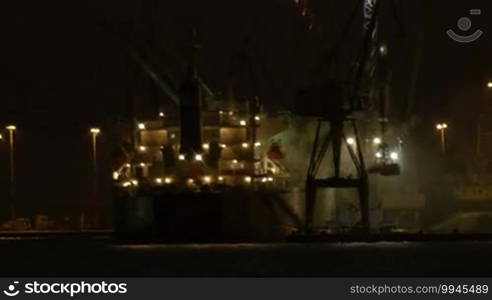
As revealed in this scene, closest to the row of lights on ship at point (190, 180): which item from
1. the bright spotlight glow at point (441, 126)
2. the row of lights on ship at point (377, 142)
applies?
the row of lights on ship at point (377, 142)

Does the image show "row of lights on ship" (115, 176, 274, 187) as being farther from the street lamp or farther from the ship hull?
the street lamp

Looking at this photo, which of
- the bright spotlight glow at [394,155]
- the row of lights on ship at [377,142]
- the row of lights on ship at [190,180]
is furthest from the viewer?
the bright spotlight glow at [394,155]

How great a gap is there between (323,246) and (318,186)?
507 cm

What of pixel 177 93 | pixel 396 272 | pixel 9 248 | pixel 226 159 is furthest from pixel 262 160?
pixel 396 272

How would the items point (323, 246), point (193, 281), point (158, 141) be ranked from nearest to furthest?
point (193, 281) → point (323, 246) → point (158, 141)

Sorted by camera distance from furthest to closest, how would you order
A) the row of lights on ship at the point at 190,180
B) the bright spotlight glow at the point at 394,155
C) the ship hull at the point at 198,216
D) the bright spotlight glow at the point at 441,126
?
1. the bright spotlight glow at the point at 441,126
2. the bright spotlight glow at the point at 394,155
3. the row of lights on ship at the point at 190,180
4. the ship hull at the point at 198,216

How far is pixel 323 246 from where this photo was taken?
3086 inches

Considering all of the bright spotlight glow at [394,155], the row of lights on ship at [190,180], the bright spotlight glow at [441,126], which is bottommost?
the row of lights on ship at [190,180]

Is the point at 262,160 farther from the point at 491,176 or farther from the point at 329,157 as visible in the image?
the point at 491,176

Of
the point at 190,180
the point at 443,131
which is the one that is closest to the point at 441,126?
the point at 443,131

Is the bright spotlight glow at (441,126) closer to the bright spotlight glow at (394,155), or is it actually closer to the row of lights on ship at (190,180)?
the bright spotlight glow at (394,155)

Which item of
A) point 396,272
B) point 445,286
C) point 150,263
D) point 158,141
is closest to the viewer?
point 445,286

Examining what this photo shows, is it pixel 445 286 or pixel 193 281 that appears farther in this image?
pixel 193 281

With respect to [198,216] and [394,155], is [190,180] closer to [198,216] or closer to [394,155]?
[198,216]
